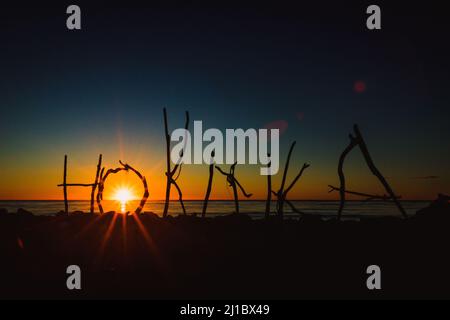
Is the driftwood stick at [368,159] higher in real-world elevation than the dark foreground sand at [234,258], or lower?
higher

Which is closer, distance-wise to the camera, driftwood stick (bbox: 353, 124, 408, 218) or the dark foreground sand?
the dark foreground sand

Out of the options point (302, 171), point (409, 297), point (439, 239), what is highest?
point (302, 171)

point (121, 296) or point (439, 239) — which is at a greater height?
point (439, 239)

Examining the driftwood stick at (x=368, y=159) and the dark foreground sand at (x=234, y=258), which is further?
the driftwood stick at (x=368, y=159)

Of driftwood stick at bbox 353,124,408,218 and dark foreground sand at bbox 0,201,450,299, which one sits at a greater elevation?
driftwood stick at bbox 353,124,408,218

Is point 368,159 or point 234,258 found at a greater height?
point 368,159

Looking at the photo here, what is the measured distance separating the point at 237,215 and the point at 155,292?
5439 millimetres

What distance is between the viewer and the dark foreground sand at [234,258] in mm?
10344

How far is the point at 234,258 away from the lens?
38.5 feet

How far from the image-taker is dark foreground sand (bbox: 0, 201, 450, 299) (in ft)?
33.9

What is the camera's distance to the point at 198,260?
11.7m
